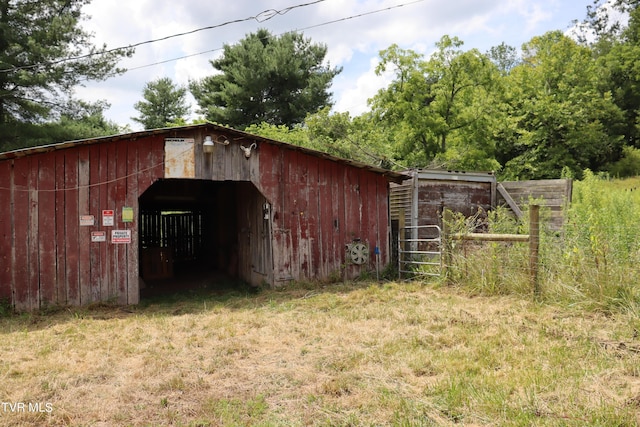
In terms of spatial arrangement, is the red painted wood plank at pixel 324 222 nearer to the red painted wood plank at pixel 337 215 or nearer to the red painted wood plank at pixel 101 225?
→ the red painted wood plank at pixel 337 215

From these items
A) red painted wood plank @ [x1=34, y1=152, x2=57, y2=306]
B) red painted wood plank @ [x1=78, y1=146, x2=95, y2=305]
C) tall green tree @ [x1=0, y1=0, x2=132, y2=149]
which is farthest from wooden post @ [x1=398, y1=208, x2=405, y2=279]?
tall green tree @ [x1=0, y1=0, x2=132, y2=149]

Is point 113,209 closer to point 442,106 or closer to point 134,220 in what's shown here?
point 134,220

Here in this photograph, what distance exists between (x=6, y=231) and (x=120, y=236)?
1.70 m

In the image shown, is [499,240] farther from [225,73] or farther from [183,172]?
[225,73]

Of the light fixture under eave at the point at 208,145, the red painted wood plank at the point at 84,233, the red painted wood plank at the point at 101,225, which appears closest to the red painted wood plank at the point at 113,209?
the red painted wood plank at the point at 101,225

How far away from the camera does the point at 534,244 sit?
6.64m

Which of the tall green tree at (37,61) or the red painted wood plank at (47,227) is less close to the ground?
the tall green tree at (37,61)

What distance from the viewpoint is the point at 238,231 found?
11.7 meters

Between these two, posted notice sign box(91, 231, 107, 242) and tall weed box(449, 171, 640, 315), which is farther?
posted notice sign box(91, 231, 107, 242)

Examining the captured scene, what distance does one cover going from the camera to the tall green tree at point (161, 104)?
36.7 metres

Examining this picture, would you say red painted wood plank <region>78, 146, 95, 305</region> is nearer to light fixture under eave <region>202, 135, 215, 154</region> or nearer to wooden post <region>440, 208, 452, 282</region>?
light fixture under eave <region>202, 135, 215, 154</region>

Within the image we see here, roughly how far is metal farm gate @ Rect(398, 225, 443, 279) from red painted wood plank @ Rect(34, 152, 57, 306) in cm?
654

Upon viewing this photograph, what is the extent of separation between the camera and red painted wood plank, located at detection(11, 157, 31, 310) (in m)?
7.30

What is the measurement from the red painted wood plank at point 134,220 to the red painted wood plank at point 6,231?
1.78m
